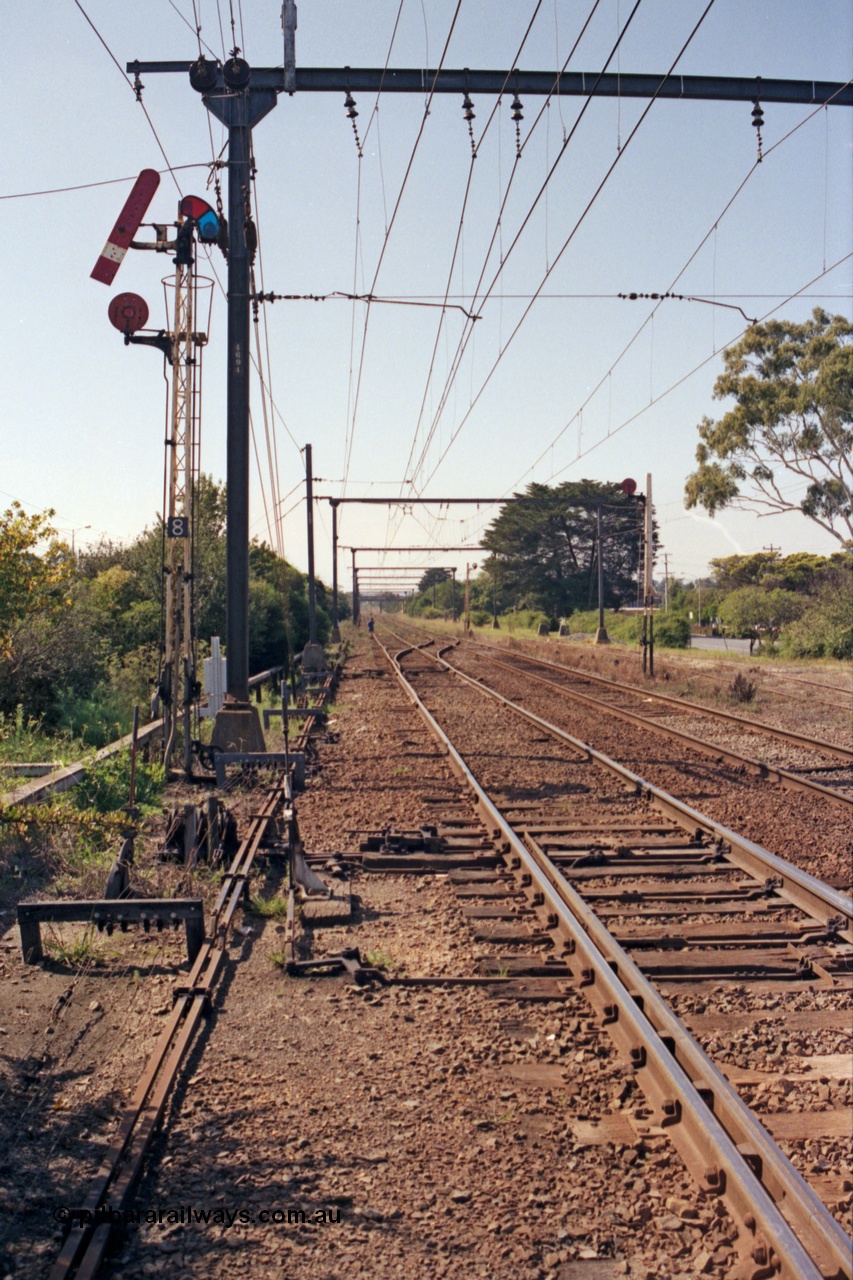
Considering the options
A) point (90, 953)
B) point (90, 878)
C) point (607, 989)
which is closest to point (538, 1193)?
point (607, 989)

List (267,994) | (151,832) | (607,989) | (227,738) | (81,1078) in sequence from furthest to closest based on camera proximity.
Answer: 1. (227,738)
2. (151,832)
3. (267,994)
4. (607,989)
5. (81,1078)

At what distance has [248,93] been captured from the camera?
12961 millimetres

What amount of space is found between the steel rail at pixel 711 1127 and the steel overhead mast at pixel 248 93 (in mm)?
8208

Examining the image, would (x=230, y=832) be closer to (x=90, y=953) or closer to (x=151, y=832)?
(x=151, y=832)

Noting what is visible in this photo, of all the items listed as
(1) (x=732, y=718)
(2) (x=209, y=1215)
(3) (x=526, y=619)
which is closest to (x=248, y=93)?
(1) (x=732, y=718)

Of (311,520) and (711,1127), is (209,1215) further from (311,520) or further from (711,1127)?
(311,520)

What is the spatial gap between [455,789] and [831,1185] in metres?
7.92

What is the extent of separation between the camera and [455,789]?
11539mm

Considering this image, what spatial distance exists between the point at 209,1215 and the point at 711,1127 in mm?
1736

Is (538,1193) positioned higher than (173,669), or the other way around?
(173,669)

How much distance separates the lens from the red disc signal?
40.5 feet

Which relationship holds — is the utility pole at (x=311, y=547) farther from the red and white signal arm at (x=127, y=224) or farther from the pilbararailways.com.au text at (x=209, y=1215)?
the pilbararailways.com.au text at (x=209, y=1215)

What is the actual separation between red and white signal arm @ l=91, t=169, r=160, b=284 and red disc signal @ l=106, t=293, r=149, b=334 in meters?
0.50

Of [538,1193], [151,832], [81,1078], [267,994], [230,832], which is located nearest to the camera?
[538,1193]
